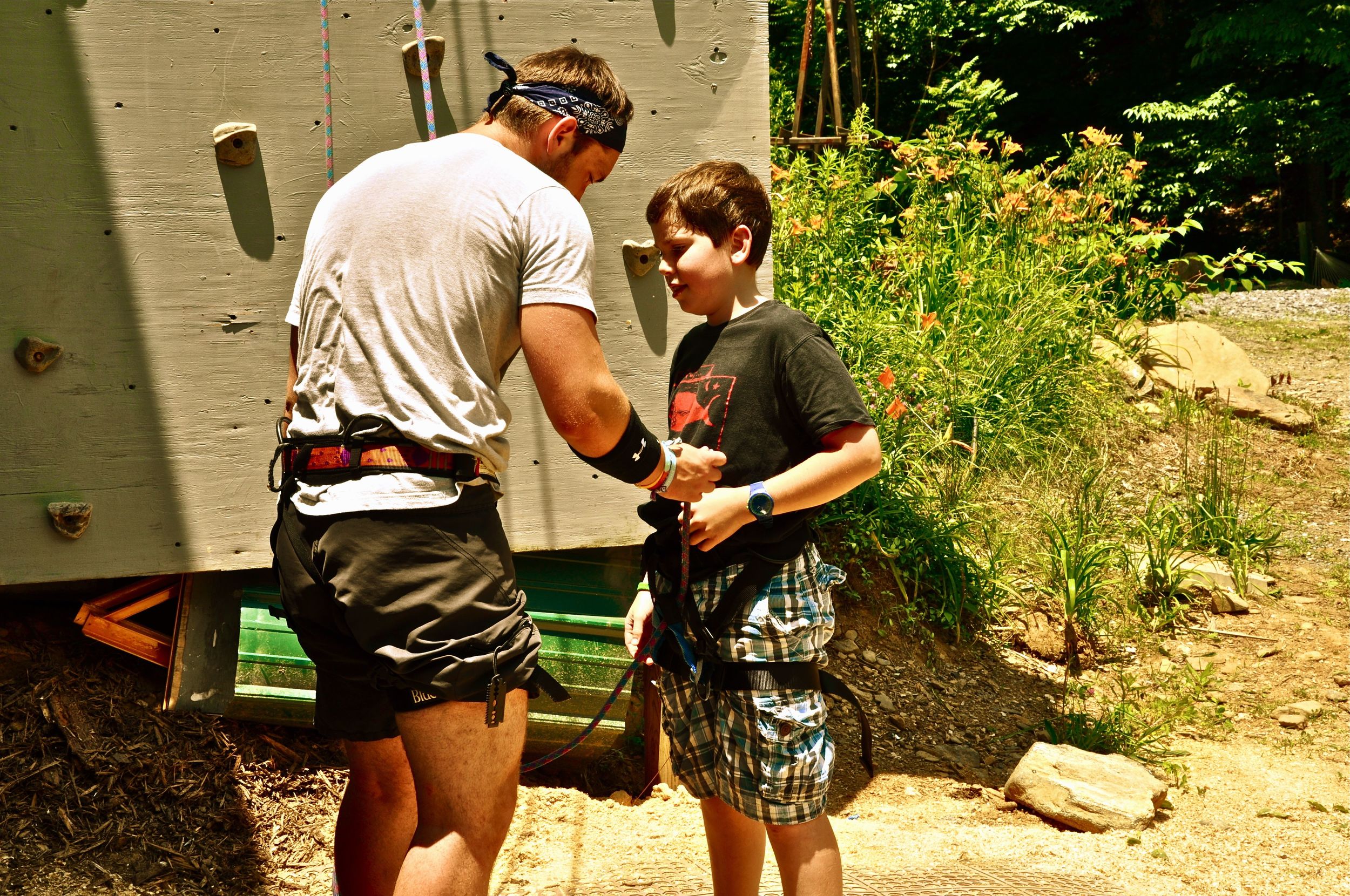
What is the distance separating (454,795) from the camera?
1822 millimetres

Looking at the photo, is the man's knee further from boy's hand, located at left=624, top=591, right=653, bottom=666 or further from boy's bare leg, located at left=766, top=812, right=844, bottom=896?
boy's bare leg, located at left=766, top=812, right=844, bottom=896

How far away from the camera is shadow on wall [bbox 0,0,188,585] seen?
296 centimetres

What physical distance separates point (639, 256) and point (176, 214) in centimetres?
140

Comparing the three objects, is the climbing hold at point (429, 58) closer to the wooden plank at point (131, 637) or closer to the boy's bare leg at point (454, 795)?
the wooden plank at point (131, 637)

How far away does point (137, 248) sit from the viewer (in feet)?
10.1

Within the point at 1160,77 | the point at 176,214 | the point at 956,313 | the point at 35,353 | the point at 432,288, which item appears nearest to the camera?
the point at 432,288

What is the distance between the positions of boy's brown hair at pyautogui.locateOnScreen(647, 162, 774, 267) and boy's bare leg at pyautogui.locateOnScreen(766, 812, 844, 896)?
1.20 metres

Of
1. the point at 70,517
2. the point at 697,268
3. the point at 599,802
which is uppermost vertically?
the point at 697,268

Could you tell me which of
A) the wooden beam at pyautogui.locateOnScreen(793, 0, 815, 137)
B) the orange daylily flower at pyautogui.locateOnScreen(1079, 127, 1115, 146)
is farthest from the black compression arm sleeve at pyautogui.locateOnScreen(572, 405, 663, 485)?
the wooden beam at pyautogui.locateOnScreen(793, 0, 815, 137)

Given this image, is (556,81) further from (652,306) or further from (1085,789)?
(1085,789)

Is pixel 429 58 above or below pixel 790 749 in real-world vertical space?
above

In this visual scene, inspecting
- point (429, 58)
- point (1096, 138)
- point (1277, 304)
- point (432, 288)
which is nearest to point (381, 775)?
point (432, 288)

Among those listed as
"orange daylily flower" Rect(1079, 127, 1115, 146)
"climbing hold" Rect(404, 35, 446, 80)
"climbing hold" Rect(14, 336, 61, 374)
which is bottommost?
"climbing hold" Rect(14, 336, 61, 374)

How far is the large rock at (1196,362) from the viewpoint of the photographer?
23.6 feet
